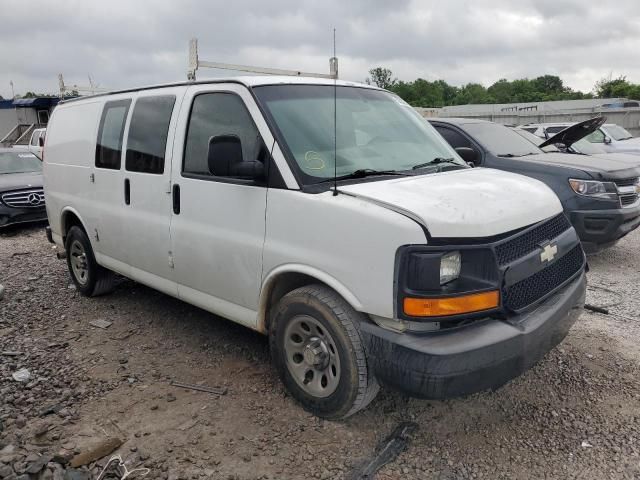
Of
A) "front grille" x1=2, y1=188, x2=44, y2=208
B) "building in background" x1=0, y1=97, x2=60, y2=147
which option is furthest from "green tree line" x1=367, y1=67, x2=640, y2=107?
"front grille" x1=2, y1=188, x2=44, y2=208

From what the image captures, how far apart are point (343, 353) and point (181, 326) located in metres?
2.34

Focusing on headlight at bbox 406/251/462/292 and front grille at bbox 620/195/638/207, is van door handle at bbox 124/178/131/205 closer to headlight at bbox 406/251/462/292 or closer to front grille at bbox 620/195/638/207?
headlight at bbox 406/251/462/292

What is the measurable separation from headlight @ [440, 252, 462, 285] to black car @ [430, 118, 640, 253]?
143 inches

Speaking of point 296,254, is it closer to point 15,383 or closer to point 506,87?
point 15,383

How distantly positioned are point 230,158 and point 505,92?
83.8 metres

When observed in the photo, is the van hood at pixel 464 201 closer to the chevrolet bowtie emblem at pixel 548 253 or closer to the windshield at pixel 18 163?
the chevrolet bowtie emblem at pixel 548 253

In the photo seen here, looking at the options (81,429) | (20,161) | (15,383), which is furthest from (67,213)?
(20,161)

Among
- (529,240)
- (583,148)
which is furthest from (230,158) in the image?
(583,148)

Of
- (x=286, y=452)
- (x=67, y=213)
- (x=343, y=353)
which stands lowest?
(x=286, y=452)

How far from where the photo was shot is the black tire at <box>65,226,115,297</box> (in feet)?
17.8

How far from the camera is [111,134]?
4.84 metres

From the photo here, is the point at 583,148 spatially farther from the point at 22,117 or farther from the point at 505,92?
the point at 505,92

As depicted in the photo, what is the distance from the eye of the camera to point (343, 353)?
9.58ft

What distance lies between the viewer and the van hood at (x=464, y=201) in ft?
8.83
